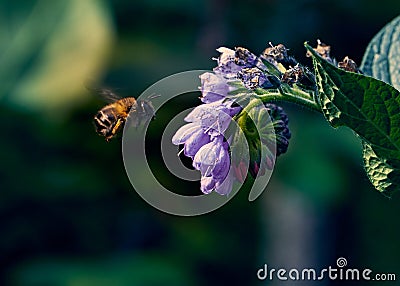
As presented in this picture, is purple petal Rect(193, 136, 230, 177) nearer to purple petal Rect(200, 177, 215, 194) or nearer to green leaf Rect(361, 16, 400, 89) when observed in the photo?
purple petal Rect(200, 177, 215, 194)

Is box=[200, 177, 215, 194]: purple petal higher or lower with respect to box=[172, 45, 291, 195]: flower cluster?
lower

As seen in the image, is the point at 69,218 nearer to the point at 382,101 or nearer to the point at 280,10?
the point at 280,10

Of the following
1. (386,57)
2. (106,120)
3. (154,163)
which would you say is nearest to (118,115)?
(106,120)

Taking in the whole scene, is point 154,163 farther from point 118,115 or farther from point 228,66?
point 228,66

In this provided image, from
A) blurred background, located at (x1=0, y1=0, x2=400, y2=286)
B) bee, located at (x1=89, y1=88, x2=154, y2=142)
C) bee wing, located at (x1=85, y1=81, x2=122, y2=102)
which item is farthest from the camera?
blurred background, located at (x1=0, y1=0, x2=400, y2=286)

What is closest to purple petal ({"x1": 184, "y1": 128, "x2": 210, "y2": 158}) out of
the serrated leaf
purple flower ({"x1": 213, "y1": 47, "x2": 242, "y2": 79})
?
purple flower ({"x1": 213, "y1": 47, "x2": 242, "y2": 79})

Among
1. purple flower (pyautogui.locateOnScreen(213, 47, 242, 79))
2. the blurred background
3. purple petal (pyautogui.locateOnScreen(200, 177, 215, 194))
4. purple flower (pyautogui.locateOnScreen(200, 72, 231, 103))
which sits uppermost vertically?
the blurred background
